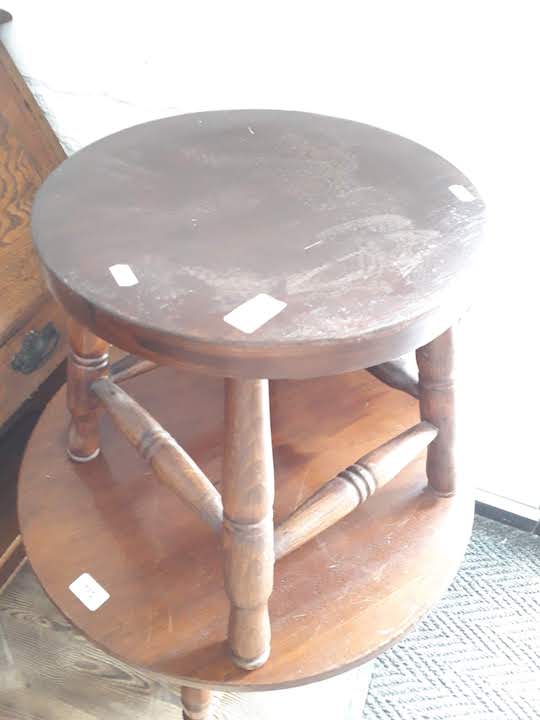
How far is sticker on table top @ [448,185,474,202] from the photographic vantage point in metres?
0.57

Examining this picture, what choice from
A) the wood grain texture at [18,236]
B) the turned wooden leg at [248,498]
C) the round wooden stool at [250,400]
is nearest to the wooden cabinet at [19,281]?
the wood grain texture at [18,236]

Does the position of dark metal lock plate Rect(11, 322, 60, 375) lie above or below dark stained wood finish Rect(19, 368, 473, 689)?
above

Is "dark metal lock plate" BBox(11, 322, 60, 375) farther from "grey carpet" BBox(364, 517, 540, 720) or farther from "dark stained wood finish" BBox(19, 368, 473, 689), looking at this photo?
"grey carpet" BBox(364, 517, 540, 720)

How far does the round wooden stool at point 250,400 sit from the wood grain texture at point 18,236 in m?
0.11

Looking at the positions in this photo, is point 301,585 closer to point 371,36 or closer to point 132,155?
point 132,155

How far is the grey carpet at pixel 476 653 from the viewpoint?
2.91 ft

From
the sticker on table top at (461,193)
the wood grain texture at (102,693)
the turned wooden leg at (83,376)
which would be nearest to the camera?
the sticker on table top at (461,193)

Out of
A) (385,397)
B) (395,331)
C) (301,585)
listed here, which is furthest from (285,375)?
(385,397)

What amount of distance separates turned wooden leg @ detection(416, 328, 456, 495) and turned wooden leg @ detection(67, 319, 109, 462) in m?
0.33

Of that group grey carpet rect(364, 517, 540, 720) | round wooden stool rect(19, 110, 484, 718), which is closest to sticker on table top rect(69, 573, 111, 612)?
round wooden stool rect(19, 110, 484, 718)

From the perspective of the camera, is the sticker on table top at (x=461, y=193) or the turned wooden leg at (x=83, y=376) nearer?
the sticker on table top at (x=461, y=193)

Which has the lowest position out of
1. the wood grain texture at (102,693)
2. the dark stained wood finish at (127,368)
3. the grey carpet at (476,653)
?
the grey carpet at (476,653)

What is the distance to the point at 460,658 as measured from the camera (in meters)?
0.93

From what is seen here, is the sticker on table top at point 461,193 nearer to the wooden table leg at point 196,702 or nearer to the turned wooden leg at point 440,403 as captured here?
the turned wooden leg at point 440,403
